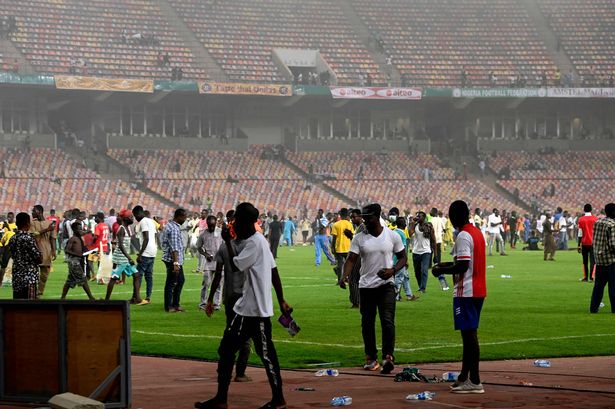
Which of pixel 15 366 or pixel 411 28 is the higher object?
pixel 411 28

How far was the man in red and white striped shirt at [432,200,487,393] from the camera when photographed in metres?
11.5

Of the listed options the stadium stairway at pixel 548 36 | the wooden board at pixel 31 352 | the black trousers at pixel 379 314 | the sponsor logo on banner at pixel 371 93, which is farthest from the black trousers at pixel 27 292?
the stadium stairway at pixel 548 36

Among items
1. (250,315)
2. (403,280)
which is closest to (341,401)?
(250,315)

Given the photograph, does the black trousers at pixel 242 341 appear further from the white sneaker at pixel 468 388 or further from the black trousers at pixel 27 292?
the black trousers at pixel 27 292

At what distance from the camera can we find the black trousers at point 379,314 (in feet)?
43.6

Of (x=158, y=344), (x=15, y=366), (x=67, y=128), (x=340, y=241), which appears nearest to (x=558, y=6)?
(x=67, y=128)

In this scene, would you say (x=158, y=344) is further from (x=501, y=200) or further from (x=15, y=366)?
(x=501, y=200)

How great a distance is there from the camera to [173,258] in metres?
20.5

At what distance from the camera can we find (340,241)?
25422 mm

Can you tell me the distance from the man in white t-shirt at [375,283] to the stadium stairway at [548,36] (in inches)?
2323

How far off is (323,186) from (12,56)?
16.6 metres

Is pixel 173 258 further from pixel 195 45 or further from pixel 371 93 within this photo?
pixel 195 45

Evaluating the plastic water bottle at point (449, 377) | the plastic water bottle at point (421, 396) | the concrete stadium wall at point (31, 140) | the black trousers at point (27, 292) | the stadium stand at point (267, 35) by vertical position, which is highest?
the stadium stand at point (267, 35)

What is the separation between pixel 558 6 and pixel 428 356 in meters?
64.4
